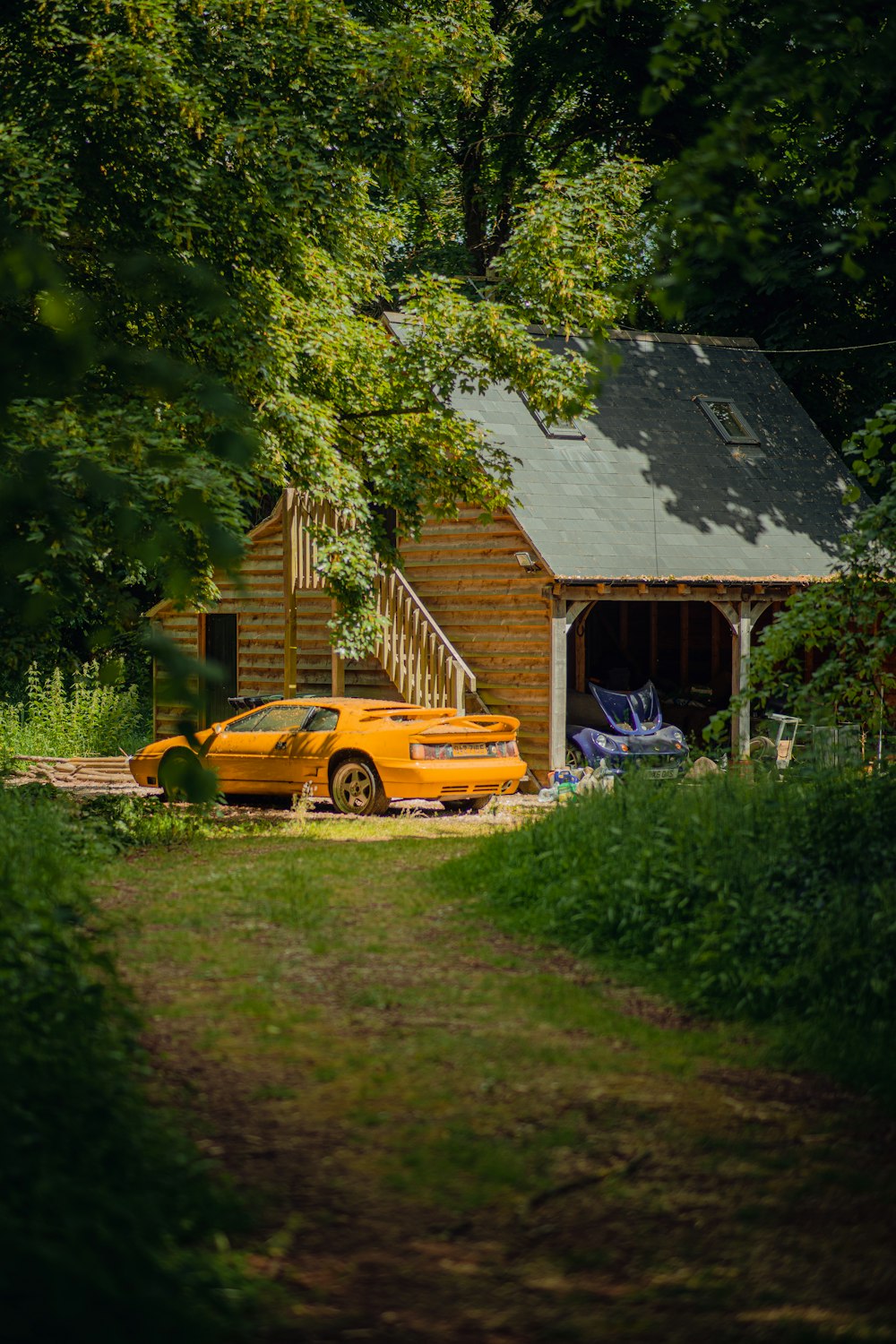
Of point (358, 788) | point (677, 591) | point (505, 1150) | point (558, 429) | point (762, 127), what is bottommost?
point (505, 1150)

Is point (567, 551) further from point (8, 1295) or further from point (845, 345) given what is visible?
point (8, 1295)

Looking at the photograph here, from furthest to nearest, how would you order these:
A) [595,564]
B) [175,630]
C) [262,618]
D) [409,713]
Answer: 1. [175,630]
2. [262,618]
3. [595,564]
4. [409,713]

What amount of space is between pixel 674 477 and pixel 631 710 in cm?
401

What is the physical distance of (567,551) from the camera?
19938 millimetres

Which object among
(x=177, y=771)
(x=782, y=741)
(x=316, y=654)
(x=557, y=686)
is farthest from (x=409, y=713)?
(x=177, y=771)

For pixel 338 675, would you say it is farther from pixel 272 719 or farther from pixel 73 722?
pixel 73 722

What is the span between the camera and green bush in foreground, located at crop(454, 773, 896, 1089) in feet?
24.1

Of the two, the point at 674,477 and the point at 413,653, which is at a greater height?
the point at 674,477

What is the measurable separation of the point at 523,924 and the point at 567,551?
10.9 m

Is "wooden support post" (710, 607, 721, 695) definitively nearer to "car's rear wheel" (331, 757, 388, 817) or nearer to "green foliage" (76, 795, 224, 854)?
"car's rear wheel" (331, 757, 388, 817)

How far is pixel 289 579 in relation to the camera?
2288 cm

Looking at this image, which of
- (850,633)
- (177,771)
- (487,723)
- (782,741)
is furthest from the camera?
(782,741)

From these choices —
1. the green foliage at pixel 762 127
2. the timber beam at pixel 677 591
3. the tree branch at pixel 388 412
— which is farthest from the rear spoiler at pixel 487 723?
the green foliage at pixel 762 127

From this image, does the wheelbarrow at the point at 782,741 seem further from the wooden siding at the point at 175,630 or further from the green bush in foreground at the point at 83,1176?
the green bush in foreground at the point at 83,1176
